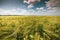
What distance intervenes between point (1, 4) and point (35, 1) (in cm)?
47

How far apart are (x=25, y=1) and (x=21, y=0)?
0.19ft

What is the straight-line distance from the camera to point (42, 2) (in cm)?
173

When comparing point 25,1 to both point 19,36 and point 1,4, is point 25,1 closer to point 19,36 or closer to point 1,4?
point 1,4

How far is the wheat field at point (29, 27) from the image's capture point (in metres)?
1.65

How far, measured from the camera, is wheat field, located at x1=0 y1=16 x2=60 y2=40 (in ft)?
5.43

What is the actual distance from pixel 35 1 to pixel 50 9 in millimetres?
232

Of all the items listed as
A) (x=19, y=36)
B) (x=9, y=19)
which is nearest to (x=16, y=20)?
(x=9, y=19)

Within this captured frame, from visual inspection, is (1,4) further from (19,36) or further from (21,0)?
(19,36)

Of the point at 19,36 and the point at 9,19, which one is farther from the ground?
the point at 9,19

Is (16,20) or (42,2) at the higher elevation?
(42,2)

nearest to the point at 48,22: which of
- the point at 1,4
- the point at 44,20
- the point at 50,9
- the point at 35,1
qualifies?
the point at 44,20

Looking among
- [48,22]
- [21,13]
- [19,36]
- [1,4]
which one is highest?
[1,4]

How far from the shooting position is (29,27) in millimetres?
1699

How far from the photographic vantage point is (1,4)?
173cm
